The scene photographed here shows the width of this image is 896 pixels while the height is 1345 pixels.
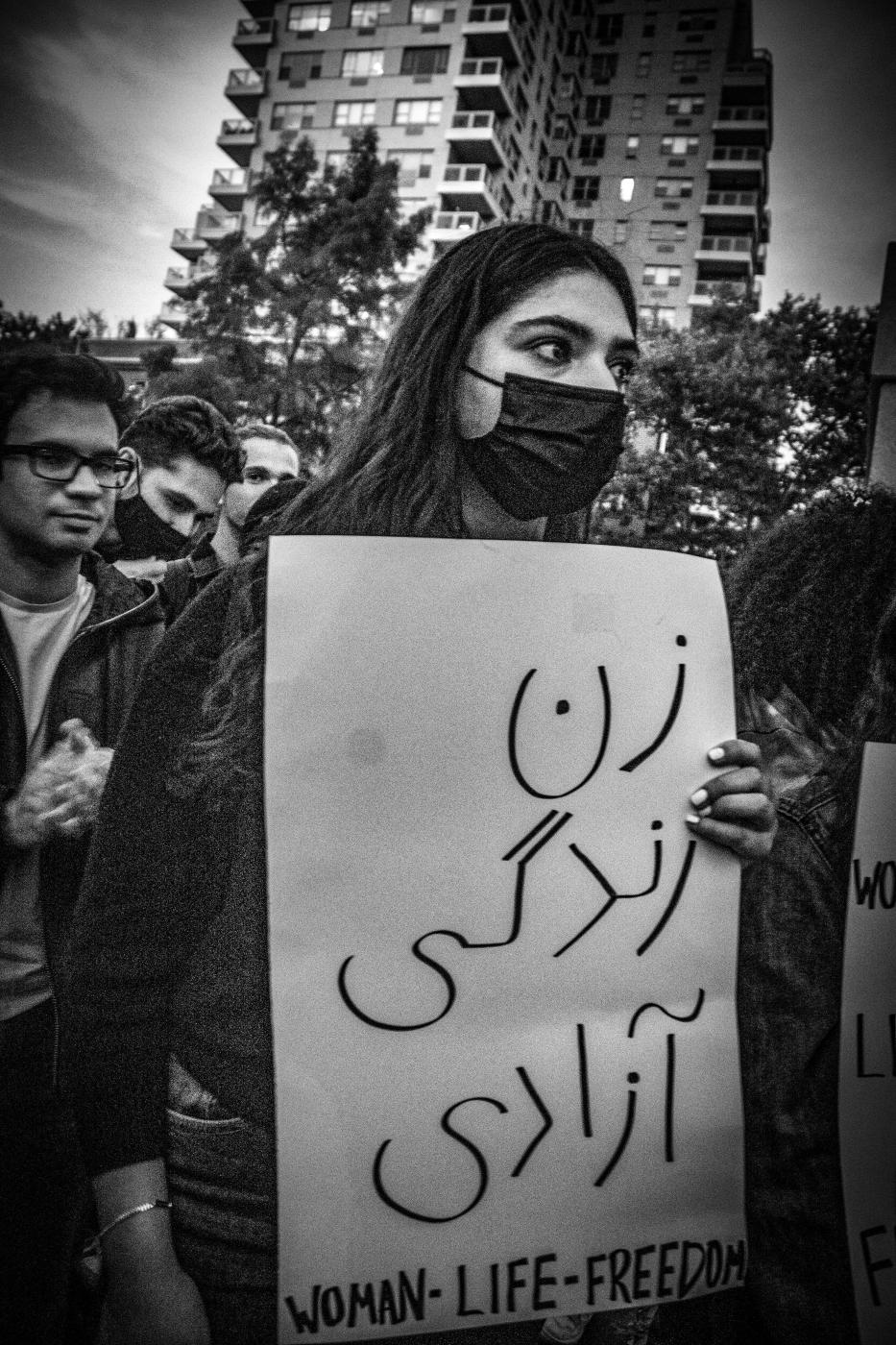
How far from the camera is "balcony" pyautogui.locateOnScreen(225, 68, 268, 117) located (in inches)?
57.5

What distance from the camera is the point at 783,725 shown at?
3.82ft

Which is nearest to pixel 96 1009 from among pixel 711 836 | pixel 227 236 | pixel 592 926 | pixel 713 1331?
pixel 592 926

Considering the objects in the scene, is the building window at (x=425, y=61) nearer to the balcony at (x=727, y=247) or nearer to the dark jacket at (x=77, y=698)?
the balcony at (x=727, y=247)

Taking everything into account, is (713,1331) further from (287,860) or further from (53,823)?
(53,823)

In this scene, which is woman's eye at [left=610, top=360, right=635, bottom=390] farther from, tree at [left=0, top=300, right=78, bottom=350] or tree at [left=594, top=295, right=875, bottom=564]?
tree at [left=0, top=300, right=78, bottom=350]

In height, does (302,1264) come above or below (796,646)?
below

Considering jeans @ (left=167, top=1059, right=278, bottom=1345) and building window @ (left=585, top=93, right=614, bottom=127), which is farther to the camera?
building window @ (left=585, top=93, right=614, bottom=127)

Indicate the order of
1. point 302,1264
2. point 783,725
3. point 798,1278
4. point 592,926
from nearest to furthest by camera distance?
point 302,1264 → point 592,926 → point 798,1278 → point 783,725

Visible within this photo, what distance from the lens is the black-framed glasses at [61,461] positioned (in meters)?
0.84

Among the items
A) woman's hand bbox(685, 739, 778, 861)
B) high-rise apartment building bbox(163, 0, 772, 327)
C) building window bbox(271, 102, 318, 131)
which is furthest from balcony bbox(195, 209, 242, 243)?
building window bbox(271, 102, 318, 131)

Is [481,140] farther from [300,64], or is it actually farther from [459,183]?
[459,183]

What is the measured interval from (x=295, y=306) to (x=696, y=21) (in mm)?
998

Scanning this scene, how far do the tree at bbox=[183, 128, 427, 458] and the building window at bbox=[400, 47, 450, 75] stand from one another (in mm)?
360

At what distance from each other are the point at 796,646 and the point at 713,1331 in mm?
958
